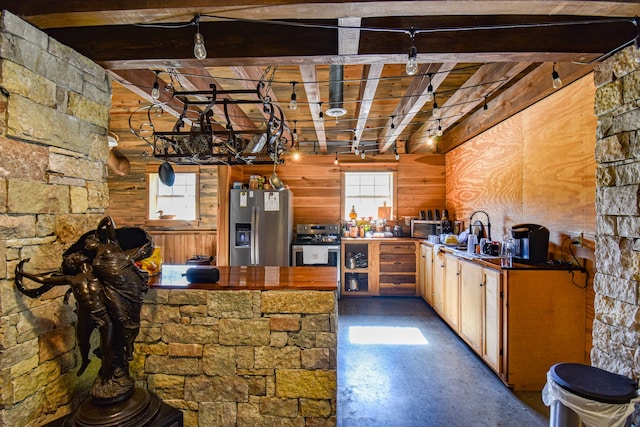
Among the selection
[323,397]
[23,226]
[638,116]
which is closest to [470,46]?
[638,116]

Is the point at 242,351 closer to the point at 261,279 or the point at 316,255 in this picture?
the point at 261,279

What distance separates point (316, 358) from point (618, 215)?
1.81 m

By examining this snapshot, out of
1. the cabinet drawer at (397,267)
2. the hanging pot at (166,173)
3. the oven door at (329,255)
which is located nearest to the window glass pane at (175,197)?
the oven door at (329,255)

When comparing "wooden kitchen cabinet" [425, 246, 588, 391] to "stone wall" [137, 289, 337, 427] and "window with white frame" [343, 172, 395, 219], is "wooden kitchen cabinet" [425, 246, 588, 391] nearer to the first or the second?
"stone wall" [137, 289, 337, 427]

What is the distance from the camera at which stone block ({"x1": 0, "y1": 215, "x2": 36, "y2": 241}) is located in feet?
4.09

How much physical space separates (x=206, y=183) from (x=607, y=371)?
→ 4.70 m

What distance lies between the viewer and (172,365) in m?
1.70

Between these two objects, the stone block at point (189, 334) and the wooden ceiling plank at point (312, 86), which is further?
the wooden ceiling plank at point (312, 86)

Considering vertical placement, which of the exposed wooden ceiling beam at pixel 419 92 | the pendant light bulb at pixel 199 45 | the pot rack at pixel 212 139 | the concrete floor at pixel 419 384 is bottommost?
the concrete floor at pixel 419 384

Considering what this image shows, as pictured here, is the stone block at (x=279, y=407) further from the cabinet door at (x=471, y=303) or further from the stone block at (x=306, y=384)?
the cabinet door at (x=471, y=303)

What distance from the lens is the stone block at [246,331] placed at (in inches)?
65.5

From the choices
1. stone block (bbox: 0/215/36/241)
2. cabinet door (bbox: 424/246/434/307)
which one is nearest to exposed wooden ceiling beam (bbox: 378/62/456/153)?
cabinet door (bbox: 424/246/434/307)

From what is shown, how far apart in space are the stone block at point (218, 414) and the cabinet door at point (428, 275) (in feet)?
10.0

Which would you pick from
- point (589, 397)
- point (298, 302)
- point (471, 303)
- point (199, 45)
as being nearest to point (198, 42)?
point (199, 45)
